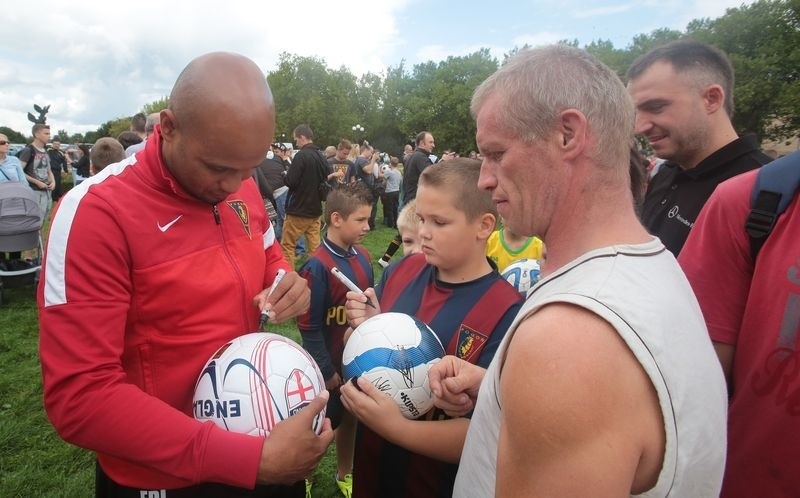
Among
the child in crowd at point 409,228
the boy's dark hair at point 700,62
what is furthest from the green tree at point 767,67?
the child in crowd at point 409,228

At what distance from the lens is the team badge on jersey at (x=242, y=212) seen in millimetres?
1957

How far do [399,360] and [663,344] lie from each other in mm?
1079

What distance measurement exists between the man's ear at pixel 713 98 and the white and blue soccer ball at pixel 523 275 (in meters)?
1.40

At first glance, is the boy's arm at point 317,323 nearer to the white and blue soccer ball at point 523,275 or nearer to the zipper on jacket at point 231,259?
the white and blue soccer ball at point 523,275

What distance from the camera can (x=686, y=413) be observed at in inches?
36.9

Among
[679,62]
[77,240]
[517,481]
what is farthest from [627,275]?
[679,62]

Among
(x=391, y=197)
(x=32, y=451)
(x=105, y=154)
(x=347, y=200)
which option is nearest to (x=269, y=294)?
(x=347, y=200)

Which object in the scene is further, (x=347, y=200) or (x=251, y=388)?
(x=347, y=200)

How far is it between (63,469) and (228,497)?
2703 mm

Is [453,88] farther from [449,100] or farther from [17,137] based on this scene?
[17,137]

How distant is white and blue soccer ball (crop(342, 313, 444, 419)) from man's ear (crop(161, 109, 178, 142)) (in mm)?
1036

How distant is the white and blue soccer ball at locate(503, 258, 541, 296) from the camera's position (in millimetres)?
3186

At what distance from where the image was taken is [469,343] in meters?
2.03

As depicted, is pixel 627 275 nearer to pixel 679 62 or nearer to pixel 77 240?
pixel 77 240
